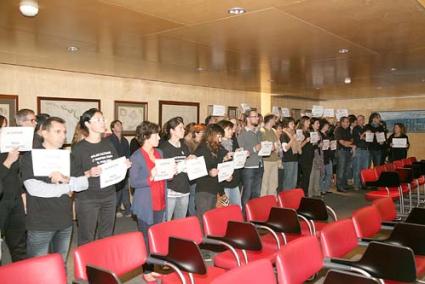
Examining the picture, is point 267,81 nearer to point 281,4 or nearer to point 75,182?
point 281,4

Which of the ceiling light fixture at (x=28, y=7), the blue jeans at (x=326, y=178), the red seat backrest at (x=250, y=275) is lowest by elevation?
the blue jeans at (x=326, y=178)

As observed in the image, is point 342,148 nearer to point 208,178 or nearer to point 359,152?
point 359,152

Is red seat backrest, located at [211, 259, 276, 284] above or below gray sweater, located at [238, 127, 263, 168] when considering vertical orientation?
below

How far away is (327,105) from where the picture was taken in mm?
15594

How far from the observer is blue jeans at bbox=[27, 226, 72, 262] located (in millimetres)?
2838

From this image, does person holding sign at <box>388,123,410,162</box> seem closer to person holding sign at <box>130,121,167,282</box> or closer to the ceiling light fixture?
person holding sign at <box>130,121,167,282</box>

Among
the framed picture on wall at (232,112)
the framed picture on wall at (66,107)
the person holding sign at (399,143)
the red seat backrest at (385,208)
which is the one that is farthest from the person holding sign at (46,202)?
the person holding sign at (399,143)

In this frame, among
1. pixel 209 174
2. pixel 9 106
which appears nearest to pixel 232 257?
pixel 209 174

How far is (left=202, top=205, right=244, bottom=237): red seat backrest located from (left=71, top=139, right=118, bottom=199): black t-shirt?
0.95 metres

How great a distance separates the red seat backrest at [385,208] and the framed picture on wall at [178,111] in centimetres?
587

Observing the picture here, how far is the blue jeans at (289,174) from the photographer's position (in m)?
7.18

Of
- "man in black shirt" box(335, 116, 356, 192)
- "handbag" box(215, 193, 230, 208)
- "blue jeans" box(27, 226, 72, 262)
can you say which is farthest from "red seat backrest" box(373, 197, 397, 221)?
"man in black shirt" box(335, 116, 356, 192)

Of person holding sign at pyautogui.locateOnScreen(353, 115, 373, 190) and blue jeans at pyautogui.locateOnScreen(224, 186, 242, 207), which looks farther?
person holding sign at pyautogui.locateOnScreen(353, 115, 373, 190)

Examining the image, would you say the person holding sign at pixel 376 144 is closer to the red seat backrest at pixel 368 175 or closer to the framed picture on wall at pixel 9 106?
the red seat backrest at pixel 368 175
